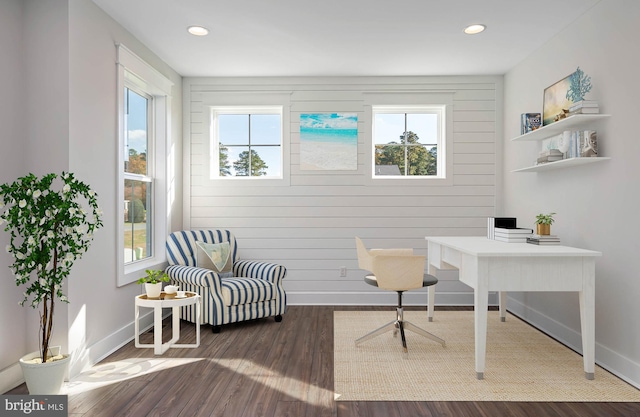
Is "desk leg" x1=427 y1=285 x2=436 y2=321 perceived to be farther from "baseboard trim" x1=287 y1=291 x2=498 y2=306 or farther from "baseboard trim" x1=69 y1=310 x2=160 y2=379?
"baseboard trim" x1=69 y1=310 x2=160 y2=379

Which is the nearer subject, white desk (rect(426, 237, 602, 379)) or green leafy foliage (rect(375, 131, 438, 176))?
white desk (rect(426, 237, 602, 379))

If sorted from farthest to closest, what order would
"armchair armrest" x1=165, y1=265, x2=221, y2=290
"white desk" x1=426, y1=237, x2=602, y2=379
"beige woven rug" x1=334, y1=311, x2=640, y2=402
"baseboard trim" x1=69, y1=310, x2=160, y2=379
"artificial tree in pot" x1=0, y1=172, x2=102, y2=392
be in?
"armchair armrest" x1=165, y1=265, x2=221, y2=290
"baseboard trim" x1=69, y1=310, x2=160, y2=379
"white desk" x1=426, y1=237, x2=602, y2=379
"beige woven rug" x1=334, y1=311, x2=640, y2=402
"artificial tree in pot" x1=0, y1=172, x2=102, y2=392

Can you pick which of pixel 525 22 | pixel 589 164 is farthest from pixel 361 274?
pixel 525 22

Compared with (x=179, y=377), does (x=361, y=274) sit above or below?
above

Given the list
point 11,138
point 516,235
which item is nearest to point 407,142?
point 516,235

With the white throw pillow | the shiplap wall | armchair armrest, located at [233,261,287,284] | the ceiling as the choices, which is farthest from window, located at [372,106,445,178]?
the white throw pillow

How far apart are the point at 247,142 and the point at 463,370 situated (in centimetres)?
345

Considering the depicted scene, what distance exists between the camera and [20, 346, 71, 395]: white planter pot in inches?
97.0

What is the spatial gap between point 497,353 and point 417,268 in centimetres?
92

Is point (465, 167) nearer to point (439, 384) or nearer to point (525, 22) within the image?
point (525, 22)

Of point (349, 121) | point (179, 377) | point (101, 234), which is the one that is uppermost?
point (349, 121)

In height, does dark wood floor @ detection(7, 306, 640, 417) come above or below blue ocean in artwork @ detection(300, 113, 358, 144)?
below

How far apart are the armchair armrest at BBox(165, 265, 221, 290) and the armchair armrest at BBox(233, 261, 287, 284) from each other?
0.49 m

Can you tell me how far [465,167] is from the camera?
198 inches
